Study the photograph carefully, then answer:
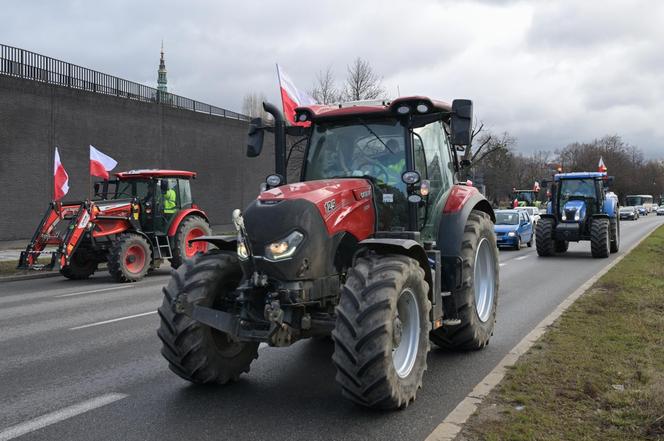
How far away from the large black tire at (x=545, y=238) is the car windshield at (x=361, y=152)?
46.9ft

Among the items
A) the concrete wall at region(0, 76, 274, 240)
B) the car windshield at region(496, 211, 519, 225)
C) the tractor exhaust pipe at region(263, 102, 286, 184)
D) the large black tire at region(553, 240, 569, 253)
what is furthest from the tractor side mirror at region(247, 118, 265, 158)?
the concrete wall at region(0, 76, 274, 240)

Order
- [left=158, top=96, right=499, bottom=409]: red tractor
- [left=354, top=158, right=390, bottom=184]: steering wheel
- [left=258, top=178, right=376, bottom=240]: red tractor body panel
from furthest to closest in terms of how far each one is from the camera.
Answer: [left=354, top=158, right=390, bottom=184]: steering wheel < [left=258, top=178, right=376, bottom=240]: red tractor body panel < [left=158, top=96, right=499, bottom=409]: red tractor

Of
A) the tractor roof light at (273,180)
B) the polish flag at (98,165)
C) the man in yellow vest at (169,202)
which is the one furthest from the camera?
the polish flag at (98,165)

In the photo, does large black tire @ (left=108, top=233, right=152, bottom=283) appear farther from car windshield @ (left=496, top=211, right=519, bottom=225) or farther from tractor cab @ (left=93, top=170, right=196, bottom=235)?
car windshield @ (left=496, top=211, right=519, bottom=225)

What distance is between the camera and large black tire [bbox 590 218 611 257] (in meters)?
18.0

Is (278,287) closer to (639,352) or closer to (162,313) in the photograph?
(162,313)

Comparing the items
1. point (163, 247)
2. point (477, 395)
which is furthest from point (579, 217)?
point (477, 395)

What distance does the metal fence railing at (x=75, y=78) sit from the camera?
2364 centimetres

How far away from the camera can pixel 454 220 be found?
618cm

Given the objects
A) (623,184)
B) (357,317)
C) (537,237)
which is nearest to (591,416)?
(357,317)

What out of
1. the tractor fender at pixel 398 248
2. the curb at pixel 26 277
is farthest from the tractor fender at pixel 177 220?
the tractor fender at pixel 398 248

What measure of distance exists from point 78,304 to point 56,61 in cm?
1857

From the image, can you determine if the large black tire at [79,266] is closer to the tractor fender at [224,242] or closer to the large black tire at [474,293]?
the tractor fender at [224,242]

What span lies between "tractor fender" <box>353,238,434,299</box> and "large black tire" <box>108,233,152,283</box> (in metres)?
9.93
